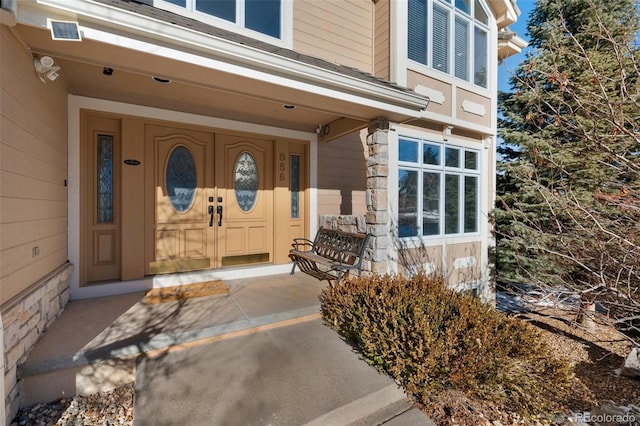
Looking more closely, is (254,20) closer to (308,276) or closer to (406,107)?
(406,107)

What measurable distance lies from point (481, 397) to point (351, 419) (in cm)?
113

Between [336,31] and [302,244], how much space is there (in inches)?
149

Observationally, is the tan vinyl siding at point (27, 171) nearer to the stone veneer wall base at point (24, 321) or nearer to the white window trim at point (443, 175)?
the stone veneer wall base at point (24, 321)

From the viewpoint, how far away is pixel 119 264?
376 centimetres

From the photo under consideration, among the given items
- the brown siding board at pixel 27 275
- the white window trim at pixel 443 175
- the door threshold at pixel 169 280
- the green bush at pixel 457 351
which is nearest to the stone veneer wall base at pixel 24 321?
the brown siding board at pixel 27 275

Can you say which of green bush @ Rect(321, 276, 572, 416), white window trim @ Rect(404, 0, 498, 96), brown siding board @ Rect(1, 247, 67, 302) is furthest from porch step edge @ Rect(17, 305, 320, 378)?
white window trim @ Rect(404, 0, 498, 96)

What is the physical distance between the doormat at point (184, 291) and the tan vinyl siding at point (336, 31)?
3887 millimetres

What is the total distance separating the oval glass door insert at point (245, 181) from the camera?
4.63m

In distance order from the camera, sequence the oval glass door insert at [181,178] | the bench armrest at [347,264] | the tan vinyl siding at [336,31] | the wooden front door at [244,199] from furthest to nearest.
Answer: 1. the tan vinyl siding at [336,31]
2. the wooden front door at [244,199]
3. the oval glass door insert at [181,178]
4. the bench armrest at [347,264]

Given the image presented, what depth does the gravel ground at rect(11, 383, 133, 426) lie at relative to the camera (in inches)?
78.0

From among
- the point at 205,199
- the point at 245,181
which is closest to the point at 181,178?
the point at 205,199

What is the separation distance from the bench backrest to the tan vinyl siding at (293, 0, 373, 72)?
3.07 metres

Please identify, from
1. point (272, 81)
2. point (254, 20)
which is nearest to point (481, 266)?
point (272, 81)

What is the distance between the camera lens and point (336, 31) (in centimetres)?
517
